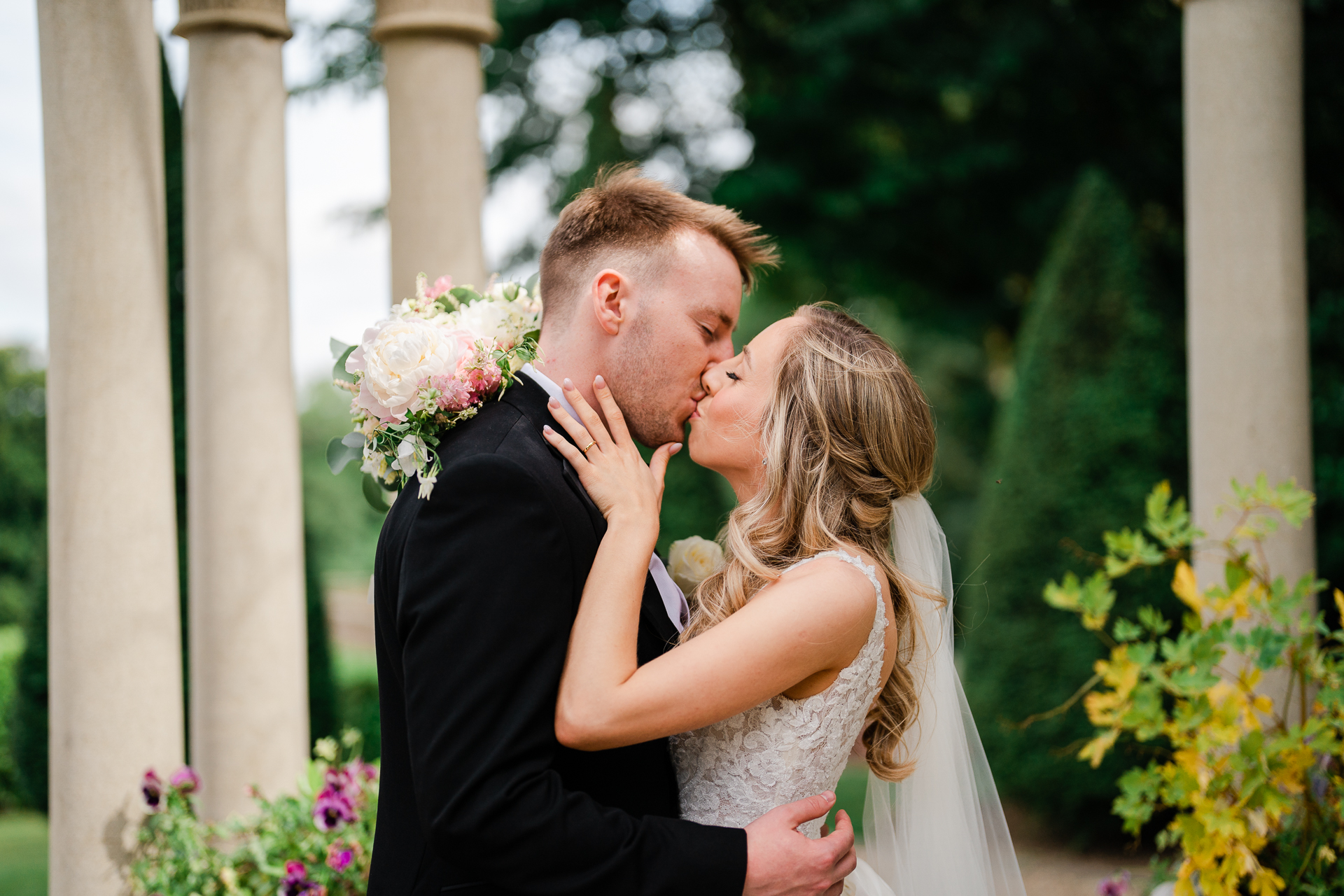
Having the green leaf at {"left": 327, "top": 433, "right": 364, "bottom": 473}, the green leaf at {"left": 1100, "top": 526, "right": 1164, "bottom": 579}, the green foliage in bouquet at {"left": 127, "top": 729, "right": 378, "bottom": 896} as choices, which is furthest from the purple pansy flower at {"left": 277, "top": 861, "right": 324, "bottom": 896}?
the green leaf at {"left": 1100, "top": 526, "right": 1164, "bottom": 579}

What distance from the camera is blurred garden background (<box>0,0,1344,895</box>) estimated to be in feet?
25.2

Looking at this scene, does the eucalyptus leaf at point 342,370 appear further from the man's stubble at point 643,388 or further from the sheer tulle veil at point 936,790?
the sheer tulle veil at point 936,790

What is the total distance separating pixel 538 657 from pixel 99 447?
2860 mm

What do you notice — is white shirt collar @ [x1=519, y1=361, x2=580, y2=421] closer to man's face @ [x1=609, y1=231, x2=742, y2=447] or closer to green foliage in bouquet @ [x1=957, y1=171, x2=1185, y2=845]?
man's face @ [x1=609, y1=231, x2=742, y2=447]

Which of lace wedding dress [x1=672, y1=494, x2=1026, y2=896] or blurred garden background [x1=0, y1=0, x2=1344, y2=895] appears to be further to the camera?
blurred garden background [x1=0, y1=0, x2=1344, y2=895]

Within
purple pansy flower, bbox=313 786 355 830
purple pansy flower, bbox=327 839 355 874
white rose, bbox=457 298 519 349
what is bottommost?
purple pansy flower, bbox=327 839 355 874

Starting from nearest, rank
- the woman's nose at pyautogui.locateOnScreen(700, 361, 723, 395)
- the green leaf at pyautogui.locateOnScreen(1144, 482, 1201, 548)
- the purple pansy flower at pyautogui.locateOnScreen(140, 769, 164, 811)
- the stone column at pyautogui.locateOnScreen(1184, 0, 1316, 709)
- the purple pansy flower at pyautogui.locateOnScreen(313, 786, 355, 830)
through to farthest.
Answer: the woman's nose at pyautogui.locateOnScreen(700, 361, 723, 395) < the green leaf at pyautogui.locateOnScreen(1144, 482, 1201, 548) < the purple pansy flower at pyautogui.locateOnScreen(140, 769, 164, 811) < the purple pansy flower at pyautogui.locateOnScreen(313, 786, 355, 830) < the stone column at pyautogui.locateOnScreen(1184, 0, 1316, 709)

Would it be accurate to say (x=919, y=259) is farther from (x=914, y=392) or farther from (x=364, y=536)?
(x=364, y=536)

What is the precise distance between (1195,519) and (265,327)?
4.48 m

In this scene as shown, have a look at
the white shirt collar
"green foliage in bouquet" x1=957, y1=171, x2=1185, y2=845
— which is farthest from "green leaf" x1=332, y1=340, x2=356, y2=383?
"green foliage in bouquet" x1=957, y1=171, x2=1185, y2=845

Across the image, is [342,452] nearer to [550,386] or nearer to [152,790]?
[550,386]

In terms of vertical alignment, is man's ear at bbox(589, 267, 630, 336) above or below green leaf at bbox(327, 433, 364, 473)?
above

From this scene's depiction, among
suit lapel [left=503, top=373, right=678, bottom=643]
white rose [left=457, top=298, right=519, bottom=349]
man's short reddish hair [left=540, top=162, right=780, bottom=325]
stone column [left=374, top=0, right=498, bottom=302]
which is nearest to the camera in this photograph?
suit lapel [left=503, top=373, right=678, bottom=643]

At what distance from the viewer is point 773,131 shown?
507 inches
